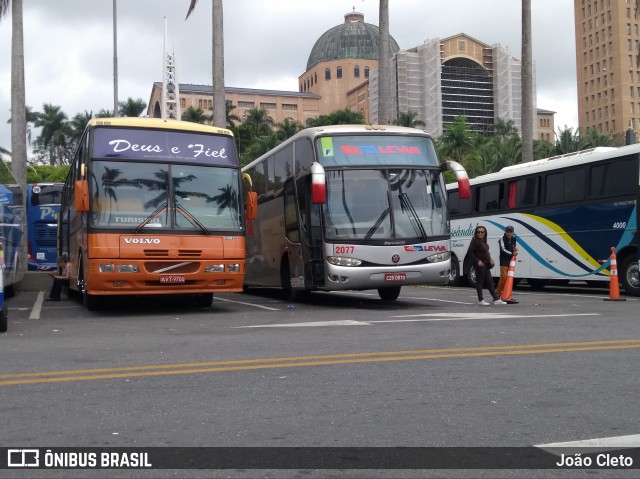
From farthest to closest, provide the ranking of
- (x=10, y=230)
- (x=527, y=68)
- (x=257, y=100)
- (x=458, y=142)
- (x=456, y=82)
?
(x=257, y=100)
(x=456, y=82)
(x=458, y=142)
(x=527, y=68)
(x=10, y=230)

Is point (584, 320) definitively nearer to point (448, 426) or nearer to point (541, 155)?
point (448, 426)

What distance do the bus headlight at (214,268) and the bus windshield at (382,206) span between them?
82.2 inches

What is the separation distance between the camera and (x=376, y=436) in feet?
15.8

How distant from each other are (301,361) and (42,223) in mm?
32365

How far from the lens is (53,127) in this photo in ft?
326

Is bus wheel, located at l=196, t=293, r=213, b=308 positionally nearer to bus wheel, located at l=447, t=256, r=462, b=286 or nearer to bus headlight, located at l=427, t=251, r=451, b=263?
bus headlight, located at l=427, t=251, r=451, b=263

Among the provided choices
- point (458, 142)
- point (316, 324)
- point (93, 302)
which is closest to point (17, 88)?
point (93, 302)

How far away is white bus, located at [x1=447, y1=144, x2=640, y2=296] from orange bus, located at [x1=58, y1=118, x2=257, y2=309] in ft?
30.1

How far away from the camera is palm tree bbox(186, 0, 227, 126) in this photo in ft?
81.3

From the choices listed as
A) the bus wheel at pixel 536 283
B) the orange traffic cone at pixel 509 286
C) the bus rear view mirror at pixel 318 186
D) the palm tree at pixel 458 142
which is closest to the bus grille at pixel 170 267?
the bus rear view mirror at pixel 318 186

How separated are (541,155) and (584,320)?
5152 centimetres

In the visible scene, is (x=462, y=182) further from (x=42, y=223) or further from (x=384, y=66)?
(x=42, y=223)

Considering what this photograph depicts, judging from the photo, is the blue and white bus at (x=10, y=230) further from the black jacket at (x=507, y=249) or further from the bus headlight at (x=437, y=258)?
the black jacket at (x=507, y=249)

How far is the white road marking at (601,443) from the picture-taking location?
4.52 m
